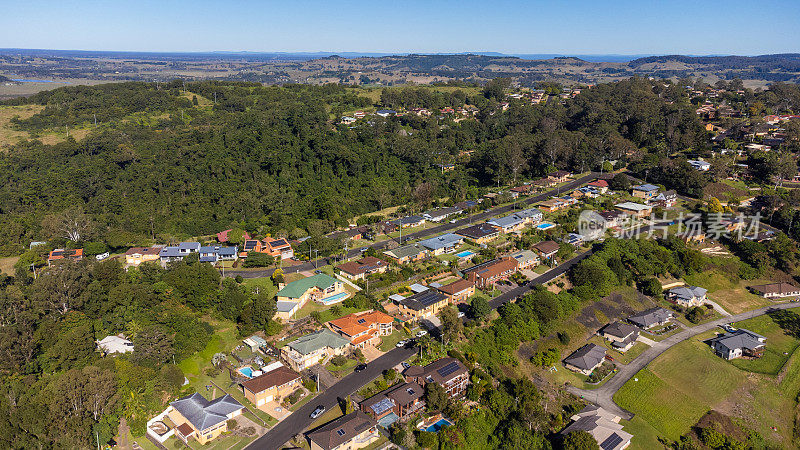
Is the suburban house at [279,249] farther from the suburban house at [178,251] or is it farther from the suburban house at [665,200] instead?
the suburban house at [665,200]

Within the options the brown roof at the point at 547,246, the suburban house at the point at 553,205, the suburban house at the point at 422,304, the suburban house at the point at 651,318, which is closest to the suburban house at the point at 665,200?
the suburban house at the point at 553,205

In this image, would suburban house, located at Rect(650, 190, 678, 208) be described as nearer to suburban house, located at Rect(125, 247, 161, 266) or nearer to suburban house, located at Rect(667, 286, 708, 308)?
suburban house, located at Rect(667, 286, 708, 308)

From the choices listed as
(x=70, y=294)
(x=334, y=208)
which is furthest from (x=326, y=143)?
(x=70, y=294)

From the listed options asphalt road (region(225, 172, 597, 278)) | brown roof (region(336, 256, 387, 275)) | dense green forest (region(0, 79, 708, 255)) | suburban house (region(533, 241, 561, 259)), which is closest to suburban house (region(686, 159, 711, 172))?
dense green forest (region(0, 79, 708, 255))

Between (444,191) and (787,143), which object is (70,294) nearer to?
(444,191)

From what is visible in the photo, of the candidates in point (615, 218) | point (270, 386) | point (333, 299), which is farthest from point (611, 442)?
point (615, 218)

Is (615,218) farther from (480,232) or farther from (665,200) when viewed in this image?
(480,232)
